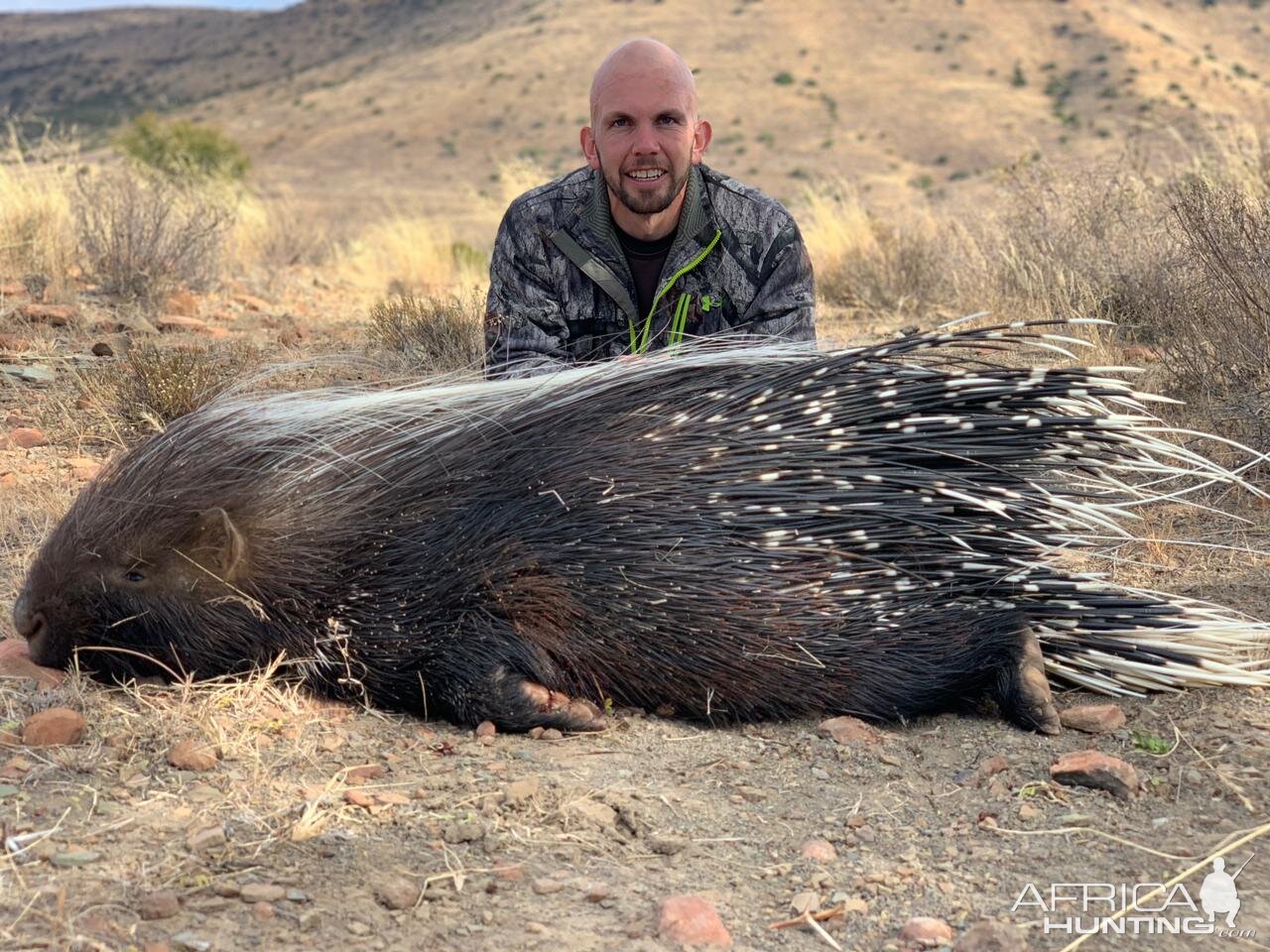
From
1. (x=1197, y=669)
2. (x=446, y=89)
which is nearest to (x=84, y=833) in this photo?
(x=1197, y=669)

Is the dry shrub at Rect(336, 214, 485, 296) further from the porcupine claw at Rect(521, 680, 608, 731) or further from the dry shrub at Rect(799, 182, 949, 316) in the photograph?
the porcupine claw at Rect(521, 680, 608, 731)

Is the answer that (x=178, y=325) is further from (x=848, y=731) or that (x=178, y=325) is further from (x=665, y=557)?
(x=848, y=731)

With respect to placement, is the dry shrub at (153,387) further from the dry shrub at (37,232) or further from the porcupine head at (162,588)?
the dry shrub at (37,232)

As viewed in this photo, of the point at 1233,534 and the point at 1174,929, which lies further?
the point at 1233,534

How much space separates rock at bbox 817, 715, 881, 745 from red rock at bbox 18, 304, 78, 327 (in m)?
4.45

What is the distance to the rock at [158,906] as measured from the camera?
1937mm

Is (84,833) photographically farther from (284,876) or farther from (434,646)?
(434,646)

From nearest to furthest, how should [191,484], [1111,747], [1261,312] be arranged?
[1111,747] → [191,484] → [1261,312]

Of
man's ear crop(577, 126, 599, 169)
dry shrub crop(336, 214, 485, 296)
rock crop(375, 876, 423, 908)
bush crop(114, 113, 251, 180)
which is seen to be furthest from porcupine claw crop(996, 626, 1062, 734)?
bush crop(114, 113, 251, 180)

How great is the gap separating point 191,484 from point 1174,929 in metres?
2.14

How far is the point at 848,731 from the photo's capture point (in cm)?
280

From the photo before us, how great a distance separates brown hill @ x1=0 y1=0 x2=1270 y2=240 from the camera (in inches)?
1225

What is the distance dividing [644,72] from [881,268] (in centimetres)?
401

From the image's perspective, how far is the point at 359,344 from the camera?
6016 millimetres
